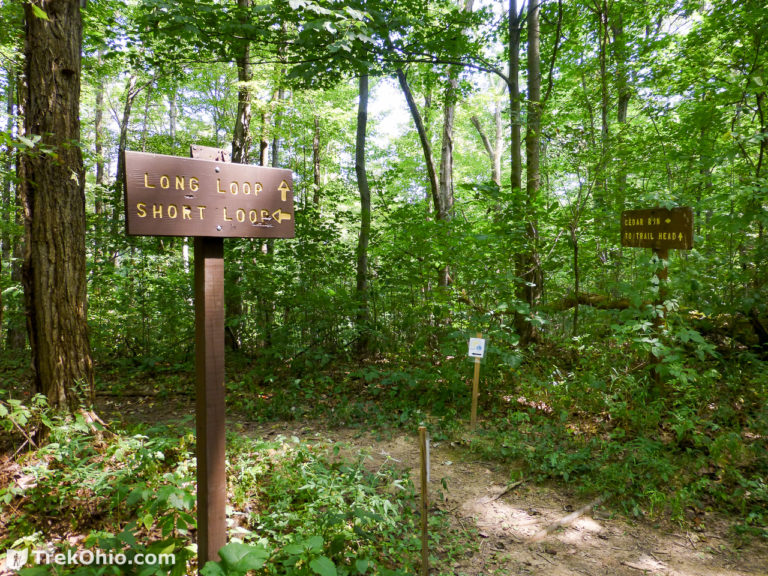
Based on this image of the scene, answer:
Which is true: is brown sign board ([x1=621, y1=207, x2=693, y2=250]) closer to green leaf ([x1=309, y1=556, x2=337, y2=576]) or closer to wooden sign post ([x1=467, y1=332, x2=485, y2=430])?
wooden sign post ([x1=467, y1=332, x2=485, y2=430])

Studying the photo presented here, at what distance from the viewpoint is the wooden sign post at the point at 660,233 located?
15.0 feet

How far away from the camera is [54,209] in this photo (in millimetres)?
3848

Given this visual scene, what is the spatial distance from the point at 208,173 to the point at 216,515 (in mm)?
1860

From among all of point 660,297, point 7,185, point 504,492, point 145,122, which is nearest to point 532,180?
point 660,297

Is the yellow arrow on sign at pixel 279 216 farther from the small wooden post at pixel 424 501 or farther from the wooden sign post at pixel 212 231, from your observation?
the small wooden post at pixel 424 501

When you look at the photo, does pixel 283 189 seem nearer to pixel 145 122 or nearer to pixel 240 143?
pixel 240 143

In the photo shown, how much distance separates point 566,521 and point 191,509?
9.07 feet

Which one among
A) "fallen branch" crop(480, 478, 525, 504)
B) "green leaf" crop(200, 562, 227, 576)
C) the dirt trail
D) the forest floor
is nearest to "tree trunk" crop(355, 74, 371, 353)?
the forest floor

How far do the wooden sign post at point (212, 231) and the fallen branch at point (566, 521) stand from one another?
2268 millimetres

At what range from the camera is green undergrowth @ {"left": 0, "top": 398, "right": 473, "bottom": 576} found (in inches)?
95.0

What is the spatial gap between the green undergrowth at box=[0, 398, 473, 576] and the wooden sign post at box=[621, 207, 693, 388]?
334 centimetres

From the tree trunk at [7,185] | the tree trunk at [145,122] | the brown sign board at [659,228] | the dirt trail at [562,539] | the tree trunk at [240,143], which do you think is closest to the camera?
the dirt trail at [562,539]

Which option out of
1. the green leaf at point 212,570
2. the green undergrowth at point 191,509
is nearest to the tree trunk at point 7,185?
the green undergrowth at point 191,509

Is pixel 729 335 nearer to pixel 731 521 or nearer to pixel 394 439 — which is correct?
pixel 731 521
